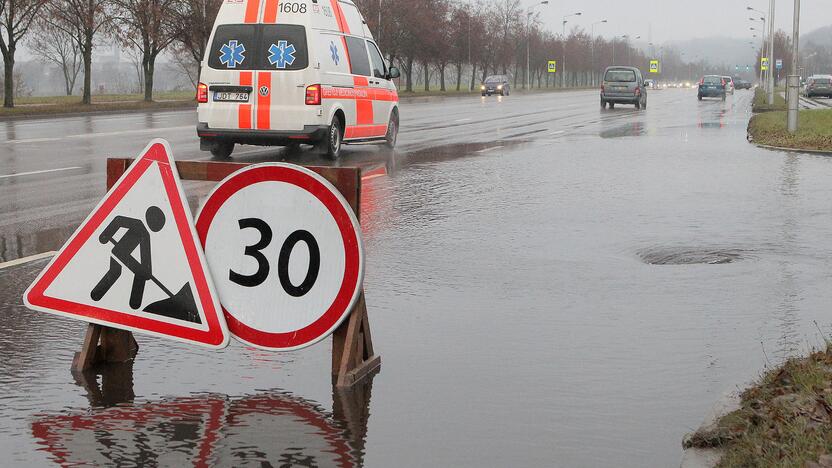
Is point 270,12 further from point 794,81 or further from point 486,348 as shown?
point 794,81

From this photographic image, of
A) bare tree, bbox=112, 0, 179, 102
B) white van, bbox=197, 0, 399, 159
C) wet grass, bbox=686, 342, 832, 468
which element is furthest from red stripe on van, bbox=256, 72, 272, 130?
bare tree, bbox=112, 0, 179, 102

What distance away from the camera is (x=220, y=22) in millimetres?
17297

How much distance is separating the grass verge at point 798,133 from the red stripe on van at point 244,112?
1012 centimetres

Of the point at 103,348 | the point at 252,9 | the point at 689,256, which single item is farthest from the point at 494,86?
the point at 103,348

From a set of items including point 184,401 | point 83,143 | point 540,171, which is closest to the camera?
point 184,401

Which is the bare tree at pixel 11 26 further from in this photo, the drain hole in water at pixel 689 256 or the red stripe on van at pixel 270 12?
the drain hole in water at pixel 689 256

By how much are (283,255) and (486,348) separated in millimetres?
1265

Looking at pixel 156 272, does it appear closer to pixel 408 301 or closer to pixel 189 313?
pixel 189 313

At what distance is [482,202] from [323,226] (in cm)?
745

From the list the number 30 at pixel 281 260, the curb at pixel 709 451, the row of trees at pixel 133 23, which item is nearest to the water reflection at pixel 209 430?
the number 30 at pixel 281 260

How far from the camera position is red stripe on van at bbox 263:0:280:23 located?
17.0 metres

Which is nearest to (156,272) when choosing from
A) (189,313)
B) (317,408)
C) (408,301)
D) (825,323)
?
(189,313)

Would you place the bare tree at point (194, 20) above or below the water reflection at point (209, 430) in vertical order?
above

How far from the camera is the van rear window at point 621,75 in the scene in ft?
159
